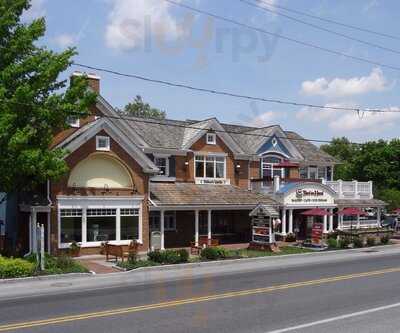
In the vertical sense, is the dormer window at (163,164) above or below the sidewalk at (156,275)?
above

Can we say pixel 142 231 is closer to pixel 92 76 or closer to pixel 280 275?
pixel 92 76

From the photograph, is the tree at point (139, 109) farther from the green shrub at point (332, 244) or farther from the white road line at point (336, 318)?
the white road line at point (336, 318)

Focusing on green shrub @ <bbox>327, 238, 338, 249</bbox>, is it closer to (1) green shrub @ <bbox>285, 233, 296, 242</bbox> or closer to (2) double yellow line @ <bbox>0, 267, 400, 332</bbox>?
(1) green shrub @ <bbox>285, 233, 296, 242</bbox>

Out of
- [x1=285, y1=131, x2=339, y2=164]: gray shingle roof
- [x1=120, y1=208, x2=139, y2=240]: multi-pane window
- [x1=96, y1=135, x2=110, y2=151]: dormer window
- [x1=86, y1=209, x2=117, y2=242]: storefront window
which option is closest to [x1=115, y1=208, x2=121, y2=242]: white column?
[x1=86, y1=209, x2=117, y2=242]: storefront window

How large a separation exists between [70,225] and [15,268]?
7.25 m

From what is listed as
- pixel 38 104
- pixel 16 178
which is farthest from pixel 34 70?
pixel 16 178

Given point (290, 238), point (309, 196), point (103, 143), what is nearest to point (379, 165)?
point (309, 196)

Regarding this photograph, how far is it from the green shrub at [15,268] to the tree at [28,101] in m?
3.21

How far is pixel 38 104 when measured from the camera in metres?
22.6

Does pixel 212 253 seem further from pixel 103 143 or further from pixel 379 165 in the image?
pixel 379 165

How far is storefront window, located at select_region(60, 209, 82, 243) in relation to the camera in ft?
88.9

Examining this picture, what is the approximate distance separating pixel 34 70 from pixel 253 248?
1521 cm

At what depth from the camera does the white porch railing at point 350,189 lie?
42.5 m

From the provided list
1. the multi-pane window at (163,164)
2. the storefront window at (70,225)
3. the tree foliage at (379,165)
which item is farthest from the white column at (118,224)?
the tree foliage at (379,165)
